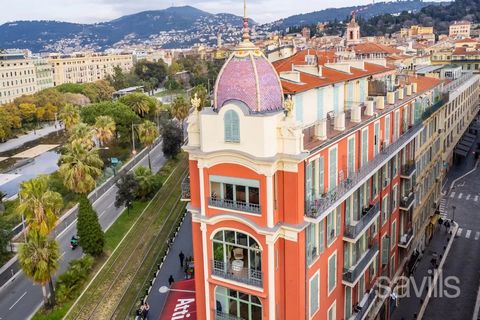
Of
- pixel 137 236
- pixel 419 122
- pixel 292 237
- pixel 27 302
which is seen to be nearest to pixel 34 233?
pixel 27 302

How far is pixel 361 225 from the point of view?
28.6 m

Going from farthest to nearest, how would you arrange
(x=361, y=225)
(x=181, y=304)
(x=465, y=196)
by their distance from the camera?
1. (x=465, y=196)
2. (x=181, y=304)
3. (x=361, y=225)

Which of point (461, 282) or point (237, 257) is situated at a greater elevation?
point (237, 257)

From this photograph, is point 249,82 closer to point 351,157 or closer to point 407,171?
point 351,157

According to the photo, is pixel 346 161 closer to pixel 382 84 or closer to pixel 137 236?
pixel 382 84

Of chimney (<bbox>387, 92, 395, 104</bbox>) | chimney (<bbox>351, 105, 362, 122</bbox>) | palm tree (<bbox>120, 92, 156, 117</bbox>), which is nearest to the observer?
chimney (<bbox>351, 105, 362, 122</bbox>)

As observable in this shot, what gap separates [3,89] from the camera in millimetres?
159125

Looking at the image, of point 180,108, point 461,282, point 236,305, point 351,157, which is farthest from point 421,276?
point 180,108

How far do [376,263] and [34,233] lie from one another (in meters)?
25.7

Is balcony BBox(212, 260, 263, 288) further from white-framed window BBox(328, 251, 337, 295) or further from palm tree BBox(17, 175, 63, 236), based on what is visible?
palm tree BBox(17, 175, 63, 236)

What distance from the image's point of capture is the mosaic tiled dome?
21.5 metres

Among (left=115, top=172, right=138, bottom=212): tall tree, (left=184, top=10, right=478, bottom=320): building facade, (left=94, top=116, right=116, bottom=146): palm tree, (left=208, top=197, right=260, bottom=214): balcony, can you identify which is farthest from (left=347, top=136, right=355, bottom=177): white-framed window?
(left=94, top=116, right=116, bottom=146): palm tree

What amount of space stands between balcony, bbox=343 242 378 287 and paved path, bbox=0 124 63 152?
94481 mm

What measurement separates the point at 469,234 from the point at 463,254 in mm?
5887
